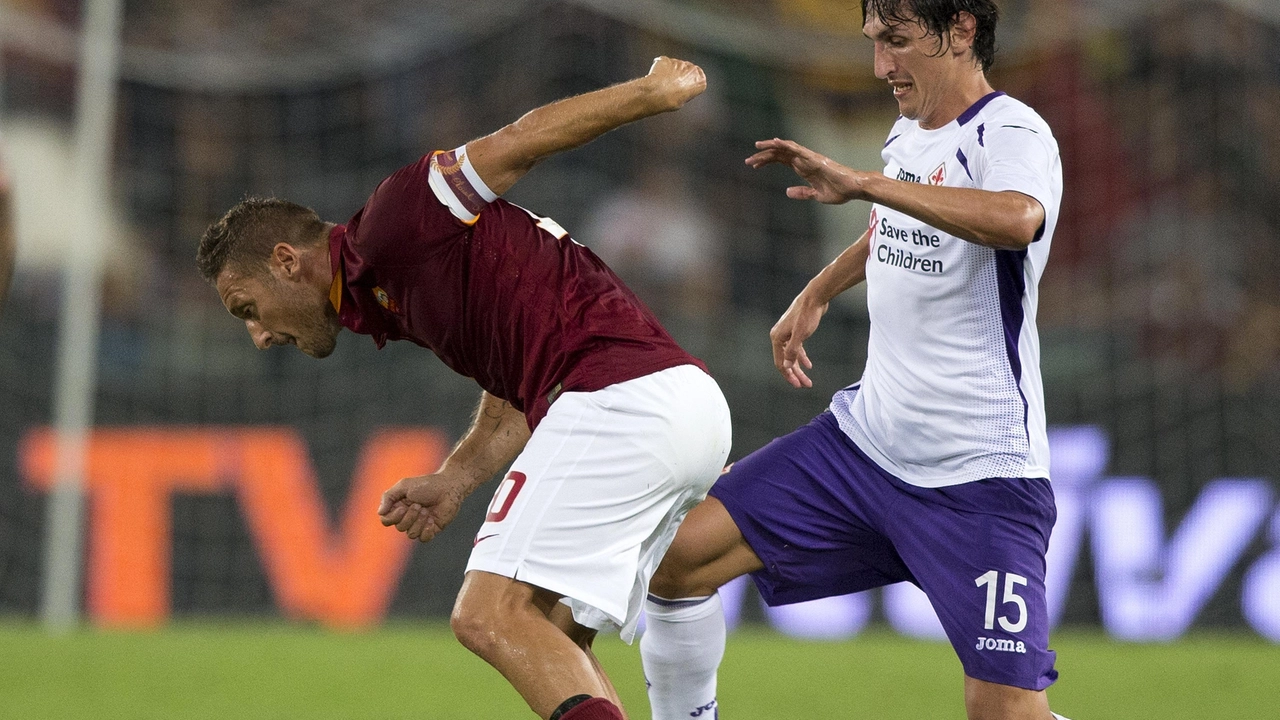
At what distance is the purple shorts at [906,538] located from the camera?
145 inches

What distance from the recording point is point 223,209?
33.8ft

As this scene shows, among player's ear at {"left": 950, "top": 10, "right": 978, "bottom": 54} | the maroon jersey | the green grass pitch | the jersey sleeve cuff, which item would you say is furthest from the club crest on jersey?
the green grass pitch

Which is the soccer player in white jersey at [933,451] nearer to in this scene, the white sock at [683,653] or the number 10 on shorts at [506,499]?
the white sock at [683,653]

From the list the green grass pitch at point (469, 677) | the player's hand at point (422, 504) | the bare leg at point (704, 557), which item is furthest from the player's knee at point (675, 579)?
the green grass pitch at point (469, 677)

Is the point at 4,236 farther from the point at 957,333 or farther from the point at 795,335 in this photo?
the point at 957,333

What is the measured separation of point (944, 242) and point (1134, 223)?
5.69 meters

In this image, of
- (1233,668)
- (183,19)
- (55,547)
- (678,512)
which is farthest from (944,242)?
(183,19)

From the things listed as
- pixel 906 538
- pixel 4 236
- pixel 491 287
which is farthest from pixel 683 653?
pixel 4 236

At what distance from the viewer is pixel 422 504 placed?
12.1 feet

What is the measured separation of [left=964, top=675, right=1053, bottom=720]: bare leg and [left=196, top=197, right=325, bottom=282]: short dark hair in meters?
1.86

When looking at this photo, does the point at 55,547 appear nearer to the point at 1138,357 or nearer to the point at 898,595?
the point at 898,595

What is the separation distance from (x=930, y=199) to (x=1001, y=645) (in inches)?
43.3

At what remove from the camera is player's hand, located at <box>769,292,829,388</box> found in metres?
4.33

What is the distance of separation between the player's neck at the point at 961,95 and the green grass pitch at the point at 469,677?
262cm
